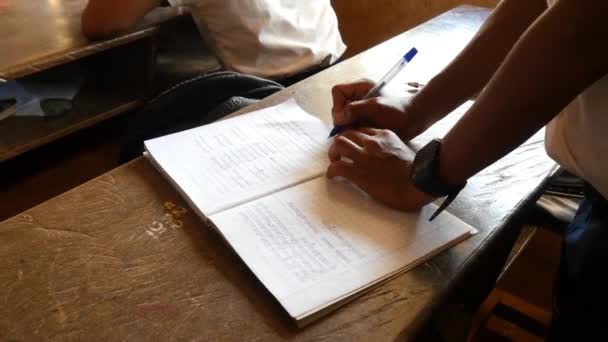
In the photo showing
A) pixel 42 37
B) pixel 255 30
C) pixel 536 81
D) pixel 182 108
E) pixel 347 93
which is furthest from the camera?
pixel 255 30

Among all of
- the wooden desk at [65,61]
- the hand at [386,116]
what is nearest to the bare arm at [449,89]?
the hand at [386,116]

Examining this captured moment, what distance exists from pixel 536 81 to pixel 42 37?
44.4 inches

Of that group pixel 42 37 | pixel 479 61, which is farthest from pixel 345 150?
pixel 42 37

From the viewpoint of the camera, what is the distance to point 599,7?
471 millimetres

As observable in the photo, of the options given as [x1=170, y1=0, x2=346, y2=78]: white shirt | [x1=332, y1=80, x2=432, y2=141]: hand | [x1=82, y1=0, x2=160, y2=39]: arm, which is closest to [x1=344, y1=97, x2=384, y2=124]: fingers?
[x1=332, y1=80, x2=432, y2=141]: hand

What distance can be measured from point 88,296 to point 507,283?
118 centimetres

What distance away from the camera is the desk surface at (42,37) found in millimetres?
1076

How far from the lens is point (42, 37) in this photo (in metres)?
1.22

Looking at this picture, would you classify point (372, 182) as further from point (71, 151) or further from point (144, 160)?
point (71, 151)

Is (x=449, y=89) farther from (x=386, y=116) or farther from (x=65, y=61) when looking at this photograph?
(x=65, y=61)

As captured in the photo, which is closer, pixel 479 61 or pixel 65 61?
pixel 479 61

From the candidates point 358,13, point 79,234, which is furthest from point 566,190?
point 358,13

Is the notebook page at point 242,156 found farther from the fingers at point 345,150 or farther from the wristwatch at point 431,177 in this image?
the wristwatch at point 431,177

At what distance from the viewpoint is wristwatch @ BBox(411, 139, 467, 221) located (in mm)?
646
